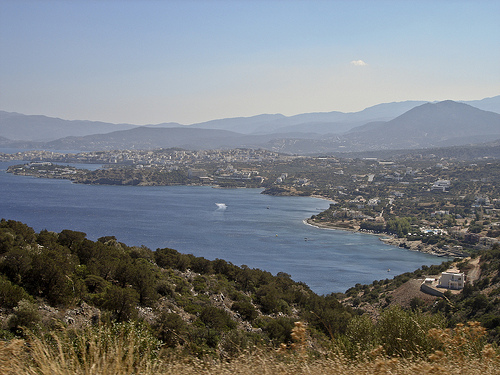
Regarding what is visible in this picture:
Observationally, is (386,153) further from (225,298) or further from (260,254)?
(225,298)

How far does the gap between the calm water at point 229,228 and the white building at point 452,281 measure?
14.4 feet

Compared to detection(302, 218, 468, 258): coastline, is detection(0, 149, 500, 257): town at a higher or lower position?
higher

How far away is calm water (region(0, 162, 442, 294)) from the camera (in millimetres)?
17609

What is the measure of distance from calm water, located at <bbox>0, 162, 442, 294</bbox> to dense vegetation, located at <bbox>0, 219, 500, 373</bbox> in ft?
24.5

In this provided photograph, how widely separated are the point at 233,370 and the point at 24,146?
126m

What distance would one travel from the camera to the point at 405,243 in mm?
22328

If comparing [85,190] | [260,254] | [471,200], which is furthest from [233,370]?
[85,190]

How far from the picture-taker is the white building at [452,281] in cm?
1032

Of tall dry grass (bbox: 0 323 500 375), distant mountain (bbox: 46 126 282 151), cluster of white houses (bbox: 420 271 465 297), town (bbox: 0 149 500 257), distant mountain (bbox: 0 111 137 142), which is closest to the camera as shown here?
tall dry grass (bbox: 0 323 500 375)

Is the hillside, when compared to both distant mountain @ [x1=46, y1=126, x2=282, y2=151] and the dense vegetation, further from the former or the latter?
distant mountain @ [x1=46, y1=126, x2=282, y2=151]

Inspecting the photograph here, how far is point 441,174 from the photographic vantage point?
43469 millimetres

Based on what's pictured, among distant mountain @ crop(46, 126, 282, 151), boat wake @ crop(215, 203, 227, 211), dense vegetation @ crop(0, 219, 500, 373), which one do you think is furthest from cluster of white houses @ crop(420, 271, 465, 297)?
distant mountain @ crop(46, 126, 282, 151)

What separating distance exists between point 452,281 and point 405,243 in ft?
40.4

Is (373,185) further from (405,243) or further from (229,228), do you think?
(229,228)
